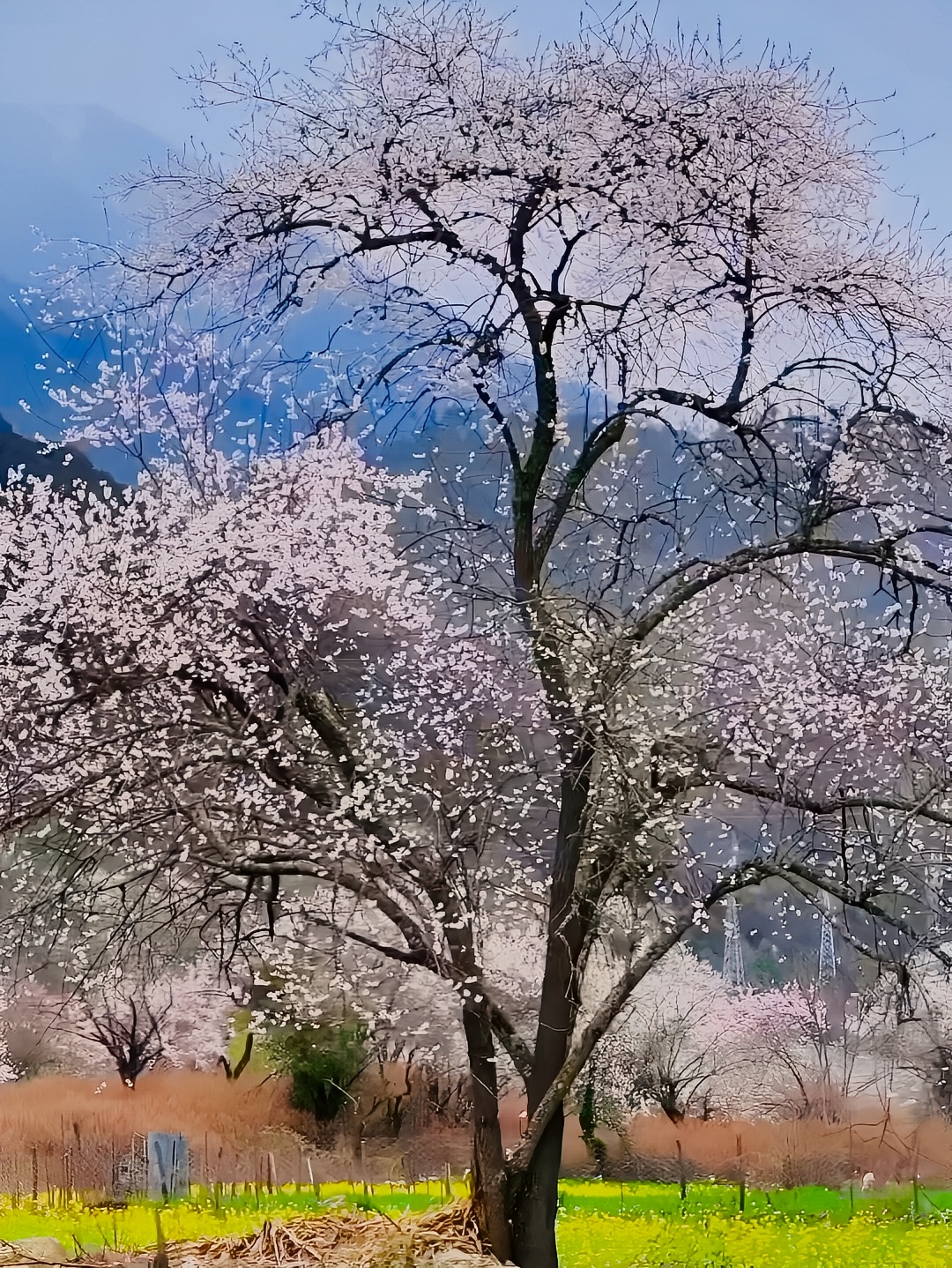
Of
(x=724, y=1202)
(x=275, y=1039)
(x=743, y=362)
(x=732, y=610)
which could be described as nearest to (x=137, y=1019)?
(x=275, y=1039)

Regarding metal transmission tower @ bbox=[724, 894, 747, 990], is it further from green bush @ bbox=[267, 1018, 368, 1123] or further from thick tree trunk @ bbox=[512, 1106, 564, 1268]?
green bush @ bbox=[267, 1018, 368, 1123]

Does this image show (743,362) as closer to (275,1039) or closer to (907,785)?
(907,785)

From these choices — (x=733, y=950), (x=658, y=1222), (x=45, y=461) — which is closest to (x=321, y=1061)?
(x=658, y=1222)

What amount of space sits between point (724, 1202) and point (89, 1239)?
1477 millimetres

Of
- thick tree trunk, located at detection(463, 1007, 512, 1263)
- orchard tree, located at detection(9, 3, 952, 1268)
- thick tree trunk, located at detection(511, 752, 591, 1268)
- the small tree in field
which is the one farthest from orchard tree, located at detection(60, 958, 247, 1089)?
thick tree trunk, located at detection(511, 752, 591, 1268)

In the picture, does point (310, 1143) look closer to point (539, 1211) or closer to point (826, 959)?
point (539, 1211)

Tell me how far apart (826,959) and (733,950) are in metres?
0.23

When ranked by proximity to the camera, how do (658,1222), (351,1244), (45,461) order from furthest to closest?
1. (45,461)
2. (658,1222)
3. (351,1244)

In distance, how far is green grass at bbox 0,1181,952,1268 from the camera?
9.18 ft

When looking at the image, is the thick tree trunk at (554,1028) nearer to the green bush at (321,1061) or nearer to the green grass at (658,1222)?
the green grass at (658,1222)

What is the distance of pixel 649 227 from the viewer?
2863 mm

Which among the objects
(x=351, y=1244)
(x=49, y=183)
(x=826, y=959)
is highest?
(x=49, y=183)

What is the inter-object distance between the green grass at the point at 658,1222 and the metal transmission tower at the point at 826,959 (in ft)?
1.63

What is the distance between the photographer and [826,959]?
9.51 ft
